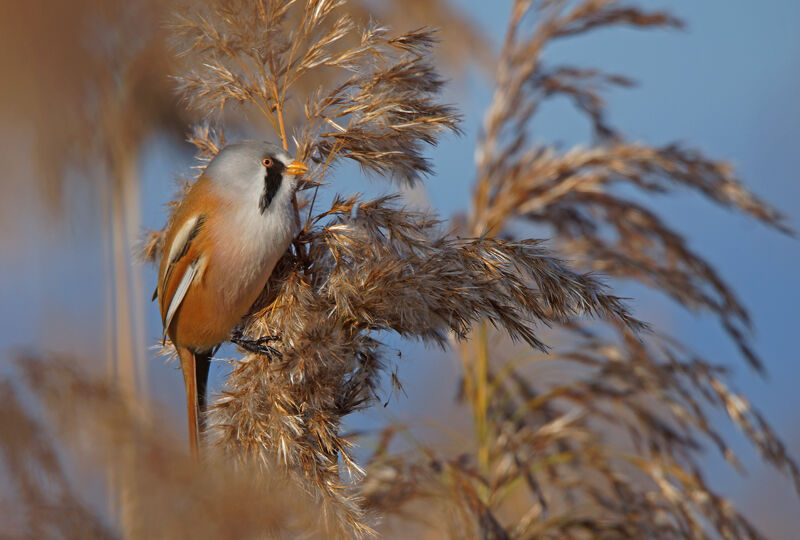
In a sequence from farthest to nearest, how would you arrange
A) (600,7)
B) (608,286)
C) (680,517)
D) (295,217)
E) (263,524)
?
(600,7) → (680,517) → (295,217) → (608,286) → (263,524)

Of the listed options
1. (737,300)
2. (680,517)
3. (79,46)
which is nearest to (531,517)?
(680,517)

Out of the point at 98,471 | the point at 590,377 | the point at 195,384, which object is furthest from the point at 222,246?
the point at 590,377

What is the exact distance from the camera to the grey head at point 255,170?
1488 mm

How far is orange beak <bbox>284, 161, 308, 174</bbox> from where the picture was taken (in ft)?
4.90

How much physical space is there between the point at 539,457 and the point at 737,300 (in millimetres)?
987

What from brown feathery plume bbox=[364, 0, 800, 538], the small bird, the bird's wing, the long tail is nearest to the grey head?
the small bird

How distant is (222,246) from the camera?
1.51 m

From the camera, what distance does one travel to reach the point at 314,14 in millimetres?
1573

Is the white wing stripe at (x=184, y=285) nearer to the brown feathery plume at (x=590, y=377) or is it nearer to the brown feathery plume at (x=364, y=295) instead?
the brown feathery plume at (x=364, y=295)

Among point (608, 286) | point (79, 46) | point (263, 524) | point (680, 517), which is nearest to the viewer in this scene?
point (263, 524)

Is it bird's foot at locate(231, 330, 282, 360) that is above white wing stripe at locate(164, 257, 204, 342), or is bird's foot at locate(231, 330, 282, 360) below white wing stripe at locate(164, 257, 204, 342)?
below

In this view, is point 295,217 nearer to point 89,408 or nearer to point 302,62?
point 302,62

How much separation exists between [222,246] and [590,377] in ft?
5.83

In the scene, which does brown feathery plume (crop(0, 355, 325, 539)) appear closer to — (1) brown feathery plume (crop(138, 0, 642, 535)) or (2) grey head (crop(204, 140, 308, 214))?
(1) brown feathery plume (crop(138, 0, 642, 535))
